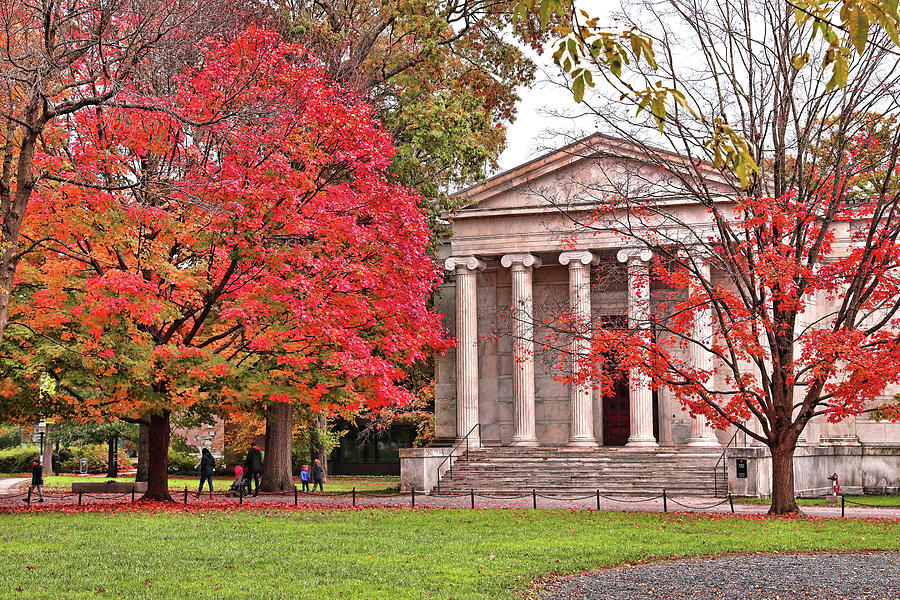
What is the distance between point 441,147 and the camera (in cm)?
3189

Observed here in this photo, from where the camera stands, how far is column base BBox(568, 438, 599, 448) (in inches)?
1362

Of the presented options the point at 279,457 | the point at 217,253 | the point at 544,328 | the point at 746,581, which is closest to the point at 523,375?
the point at 544,328

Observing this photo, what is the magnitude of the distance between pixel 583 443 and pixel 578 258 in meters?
6.60

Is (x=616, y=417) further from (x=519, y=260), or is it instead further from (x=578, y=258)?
(x=519, y=260)

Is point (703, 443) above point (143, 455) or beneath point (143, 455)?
above

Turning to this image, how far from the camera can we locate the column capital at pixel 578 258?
35.3 m

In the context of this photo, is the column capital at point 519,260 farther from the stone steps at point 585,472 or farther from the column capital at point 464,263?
the stone steps at point 585,472

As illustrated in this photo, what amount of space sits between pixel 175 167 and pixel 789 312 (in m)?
15.3

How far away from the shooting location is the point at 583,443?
114 feet

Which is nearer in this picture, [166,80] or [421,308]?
[166,80]

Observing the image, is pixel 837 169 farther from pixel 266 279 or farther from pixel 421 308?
pixel 266 279

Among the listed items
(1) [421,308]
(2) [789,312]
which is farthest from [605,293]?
(2) [789,312]

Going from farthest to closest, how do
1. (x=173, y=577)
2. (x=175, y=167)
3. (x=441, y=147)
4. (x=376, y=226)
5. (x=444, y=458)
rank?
(x=444, y=458) < (x=441, y=147) < (x=376, y=226) < (x=175, y=167) < (x=173, y=577)

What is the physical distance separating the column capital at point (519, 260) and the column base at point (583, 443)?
21.7ft
